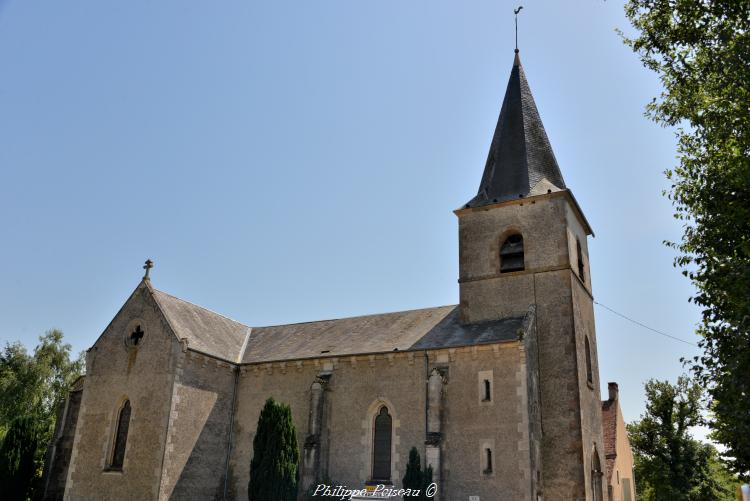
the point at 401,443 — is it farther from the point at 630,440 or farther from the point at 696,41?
the point at 630,440

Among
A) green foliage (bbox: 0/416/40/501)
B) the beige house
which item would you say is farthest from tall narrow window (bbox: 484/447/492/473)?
green foliage (bbox: 0/416/40/501)

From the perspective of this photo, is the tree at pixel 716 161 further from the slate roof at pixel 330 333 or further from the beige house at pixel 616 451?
the beige house at pixel 616 451

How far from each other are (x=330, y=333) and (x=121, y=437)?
9321mm

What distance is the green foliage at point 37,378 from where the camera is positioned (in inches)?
1556

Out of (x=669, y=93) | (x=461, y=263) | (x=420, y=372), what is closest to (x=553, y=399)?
(x=420, y=372)

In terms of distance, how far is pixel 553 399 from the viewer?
20.7 m

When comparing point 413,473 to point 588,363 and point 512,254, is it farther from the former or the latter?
point 512,254

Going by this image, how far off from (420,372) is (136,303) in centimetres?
1210

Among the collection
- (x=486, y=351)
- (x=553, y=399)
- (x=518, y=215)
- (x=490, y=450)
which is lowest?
(x=490, y=450)

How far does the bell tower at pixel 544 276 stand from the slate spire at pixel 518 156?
5 centimetres

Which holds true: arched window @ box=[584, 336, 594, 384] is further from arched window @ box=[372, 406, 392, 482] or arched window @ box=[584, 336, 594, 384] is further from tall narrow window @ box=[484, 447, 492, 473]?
arched window @ box=[372, 406, 392, 482]

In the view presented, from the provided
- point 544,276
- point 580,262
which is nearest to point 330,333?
point 544,276

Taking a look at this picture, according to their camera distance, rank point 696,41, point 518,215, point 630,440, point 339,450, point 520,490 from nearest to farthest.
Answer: point 696,41
point 520,490
point 339,450
point 518,215
point 630,440

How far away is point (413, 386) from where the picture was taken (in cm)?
2131
